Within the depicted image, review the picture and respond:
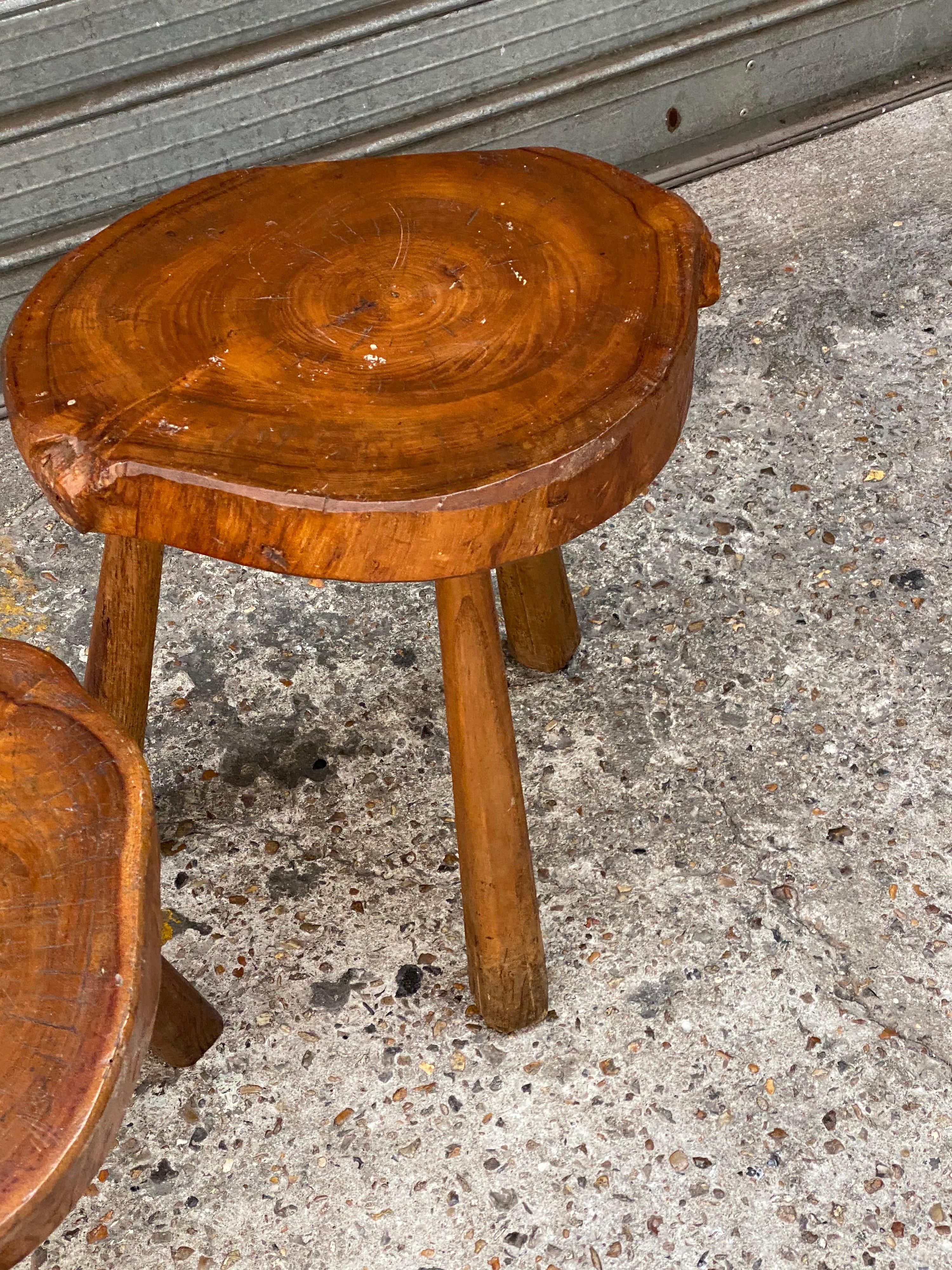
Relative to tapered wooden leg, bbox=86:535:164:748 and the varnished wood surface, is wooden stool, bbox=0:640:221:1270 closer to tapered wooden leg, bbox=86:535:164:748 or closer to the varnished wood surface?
the varnished wood surface

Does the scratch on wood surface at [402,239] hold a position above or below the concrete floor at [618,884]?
above

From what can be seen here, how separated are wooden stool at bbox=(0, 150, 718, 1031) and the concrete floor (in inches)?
7.0

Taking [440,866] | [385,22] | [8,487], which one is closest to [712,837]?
[440,866]

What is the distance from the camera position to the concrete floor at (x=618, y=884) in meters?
1.45

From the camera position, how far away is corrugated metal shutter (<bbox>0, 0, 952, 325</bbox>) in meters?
2.45

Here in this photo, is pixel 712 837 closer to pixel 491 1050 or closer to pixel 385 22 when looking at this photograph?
pixel 491 1050

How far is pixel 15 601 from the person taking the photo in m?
2.22

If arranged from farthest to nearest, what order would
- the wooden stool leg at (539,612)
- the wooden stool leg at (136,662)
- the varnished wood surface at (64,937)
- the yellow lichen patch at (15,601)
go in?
the yellow lichen patch at (15,601)
the wooden stool leg at (539,612)
the wooden stool leg at (136,662)
the varnished wood surface at (64,937)

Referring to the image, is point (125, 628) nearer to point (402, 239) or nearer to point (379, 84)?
point (402, 239)

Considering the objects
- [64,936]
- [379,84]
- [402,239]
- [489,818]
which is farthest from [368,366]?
[379,84]

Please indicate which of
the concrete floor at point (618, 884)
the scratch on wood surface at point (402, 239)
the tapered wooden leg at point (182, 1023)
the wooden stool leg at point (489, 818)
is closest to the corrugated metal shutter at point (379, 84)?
the concrete floor at point (618, 884)

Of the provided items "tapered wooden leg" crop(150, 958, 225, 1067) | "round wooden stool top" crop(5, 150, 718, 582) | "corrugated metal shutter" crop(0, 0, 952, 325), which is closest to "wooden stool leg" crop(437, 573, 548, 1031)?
"round wooden stool top" crop(5, 150, 718, 582)

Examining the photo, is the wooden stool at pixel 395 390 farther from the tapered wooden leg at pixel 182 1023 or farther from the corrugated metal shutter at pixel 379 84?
the corrugated metal shutter at pixel 379 84

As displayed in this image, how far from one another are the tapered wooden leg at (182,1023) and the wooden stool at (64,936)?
37cm
